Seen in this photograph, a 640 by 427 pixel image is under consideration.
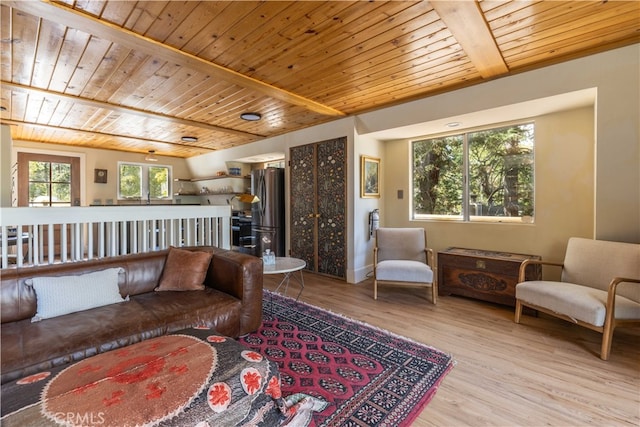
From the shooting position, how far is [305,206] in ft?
15.9

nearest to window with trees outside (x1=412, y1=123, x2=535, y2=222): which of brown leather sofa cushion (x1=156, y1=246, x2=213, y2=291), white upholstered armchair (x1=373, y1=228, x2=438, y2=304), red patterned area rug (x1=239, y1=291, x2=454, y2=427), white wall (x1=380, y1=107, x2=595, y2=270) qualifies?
white wall (x1=380, y1=107, x2=595, y2=270)

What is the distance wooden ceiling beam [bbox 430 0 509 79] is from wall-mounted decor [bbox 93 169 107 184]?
7.24 metres

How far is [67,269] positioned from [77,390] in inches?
56.2

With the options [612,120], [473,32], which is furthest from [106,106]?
[612,120]

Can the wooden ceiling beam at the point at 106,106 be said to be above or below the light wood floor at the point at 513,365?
above

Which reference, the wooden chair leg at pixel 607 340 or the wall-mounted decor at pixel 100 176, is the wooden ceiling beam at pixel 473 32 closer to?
the wooden chair leg at pixel 607 340

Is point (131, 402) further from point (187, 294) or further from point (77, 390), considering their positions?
point (187, 294)

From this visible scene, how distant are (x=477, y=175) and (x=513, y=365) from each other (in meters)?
2.57

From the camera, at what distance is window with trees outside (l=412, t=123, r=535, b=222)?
11.7 feet

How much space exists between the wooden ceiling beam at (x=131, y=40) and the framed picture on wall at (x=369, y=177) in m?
1.63

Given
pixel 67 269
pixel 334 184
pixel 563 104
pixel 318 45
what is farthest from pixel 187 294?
Answer: pixel 563 104

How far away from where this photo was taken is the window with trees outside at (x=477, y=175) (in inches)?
140

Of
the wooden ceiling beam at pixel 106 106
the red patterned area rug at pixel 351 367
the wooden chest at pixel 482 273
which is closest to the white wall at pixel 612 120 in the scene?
the wooden chest at pixel 482 273

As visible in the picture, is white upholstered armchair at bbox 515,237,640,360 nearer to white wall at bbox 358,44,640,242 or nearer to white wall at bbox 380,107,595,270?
white wall at bbox 358,44,640,242
